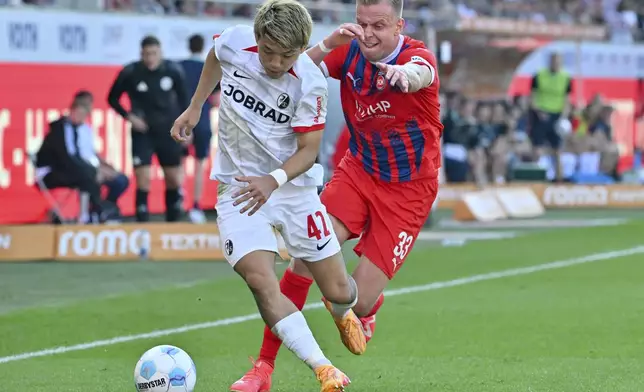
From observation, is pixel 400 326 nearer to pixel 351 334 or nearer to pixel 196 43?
pixel 351 334

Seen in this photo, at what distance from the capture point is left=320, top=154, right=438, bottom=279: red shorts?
7.89 metres

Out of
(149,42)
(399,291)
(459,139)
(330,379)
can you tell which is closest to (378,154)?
(330,379)

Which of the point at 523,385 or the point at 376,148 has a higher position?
the point at 376,148

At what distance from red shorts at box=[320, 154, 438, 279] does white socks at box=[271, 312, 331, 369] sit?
49.6 inches

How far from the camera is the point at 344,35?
7223 mm

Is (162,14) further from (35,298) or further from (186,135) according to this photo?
(186,135)

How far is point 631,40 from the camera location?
29.6 m

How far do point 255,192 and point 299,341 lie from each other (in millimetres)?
789

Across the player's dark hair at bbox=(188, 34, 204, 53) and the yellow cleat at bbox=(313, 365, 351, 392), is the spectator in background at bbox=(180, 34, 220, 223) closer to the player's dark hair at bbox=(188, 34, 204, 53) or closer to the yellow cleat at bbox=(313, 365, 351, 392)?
the player's dark hair at bbox=(188, 34, 204, 53)

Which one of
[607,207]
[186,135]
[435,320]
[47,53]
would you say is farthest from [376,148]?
[607,207]

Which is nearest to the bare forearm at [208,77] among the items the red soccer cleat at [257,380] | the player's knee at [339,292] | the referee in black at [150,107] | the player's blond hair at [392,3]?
the player's blond hair at [392,3]

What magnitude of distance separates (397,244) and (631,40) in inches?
901

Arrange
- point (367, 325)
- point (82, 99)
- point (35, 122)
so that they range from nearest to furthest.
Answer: point (367, 325), point (82, 99), point (35, 122)

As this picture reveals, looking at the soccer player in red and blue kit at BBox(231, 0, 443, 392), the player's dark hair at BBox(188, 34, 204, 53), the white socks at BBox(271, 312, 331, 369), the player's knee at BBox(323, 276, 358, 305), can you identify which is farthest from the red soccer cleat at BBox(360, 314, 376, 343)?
the player's dark hair at BBox(188, 34, 204, 53)
